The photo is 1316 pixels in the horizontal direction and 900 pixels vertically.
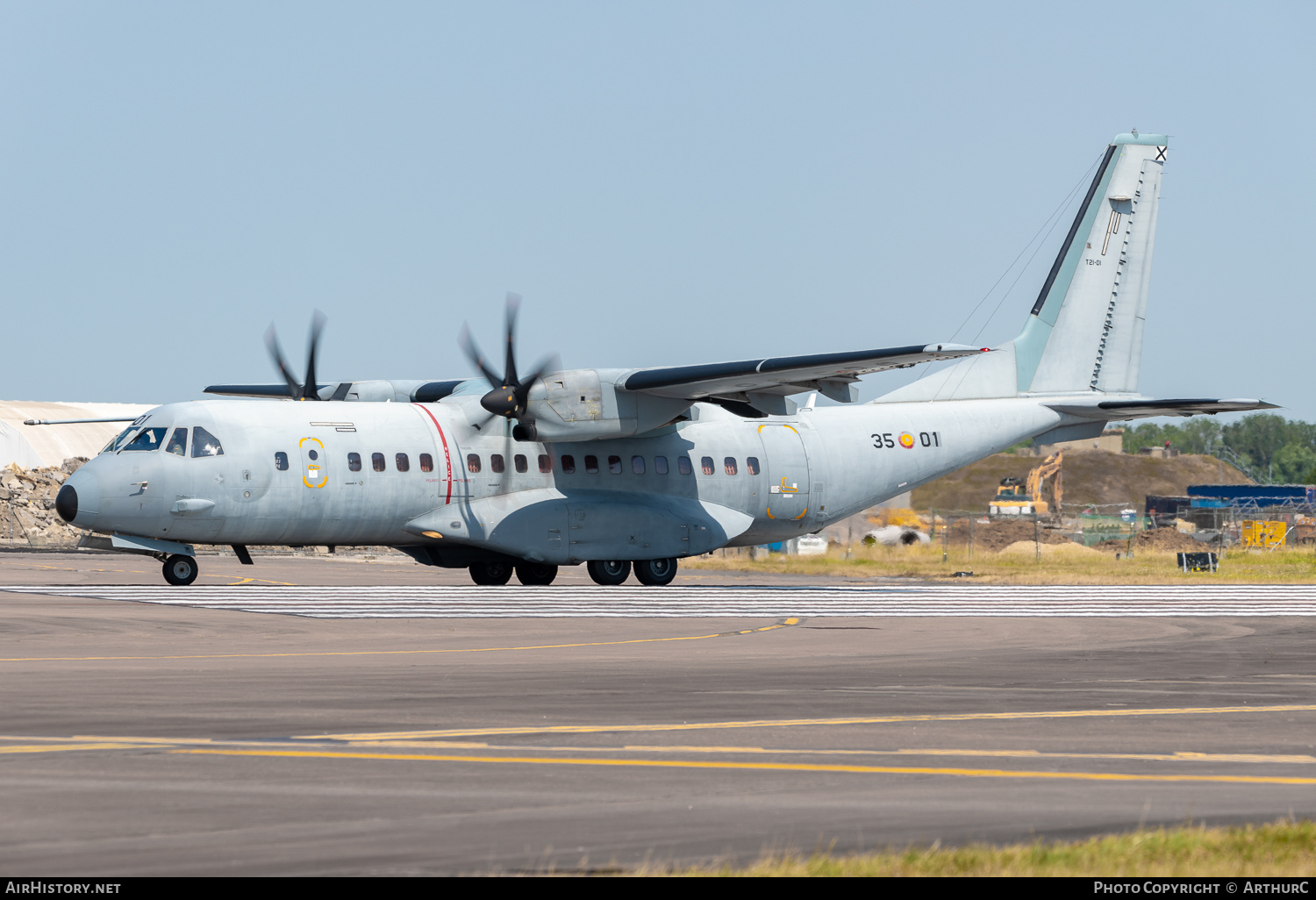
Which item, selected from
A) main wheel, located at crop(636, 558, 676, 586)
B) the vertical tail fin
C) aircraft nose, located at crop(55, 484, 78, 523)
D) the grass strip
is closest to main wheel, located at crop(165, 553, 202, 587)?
aircraft nose, located at crop(55, 484, 78, 523)

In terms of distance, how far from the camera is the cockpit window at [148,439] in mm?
26812

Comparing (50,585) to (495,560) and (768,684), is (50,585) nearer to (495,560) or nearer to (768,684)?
(495,560)

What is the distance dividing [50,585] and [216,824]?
22.9 meters

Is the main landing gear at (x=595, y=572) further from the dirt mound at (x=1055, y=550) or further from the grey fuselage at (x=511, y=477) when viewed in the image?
the dirt mound at (x=1055, y=550)

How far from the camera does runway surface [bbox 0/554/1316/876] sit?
21.7ft

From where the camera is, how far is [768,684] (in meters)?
13.2

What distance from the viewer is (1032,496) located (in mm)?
103438

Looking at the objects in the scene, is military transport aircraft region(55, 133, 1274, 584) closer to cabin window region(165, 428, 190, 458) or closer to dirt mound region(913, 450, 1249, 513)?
cabin window region(165, 428, 190, 458)

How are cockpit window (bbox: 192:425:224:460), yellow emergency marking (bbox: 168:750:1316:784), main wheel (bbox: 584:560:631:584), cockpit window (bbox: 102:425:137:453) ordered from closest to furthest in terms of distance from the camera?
yellow emergency marking (bbox: 168:750:1316:784) < cockpit window (bbox: 192:425:224:460) < cockpit window (bbox: 102:425:137:453) < main wheel (bbox: 584:560:631:584)

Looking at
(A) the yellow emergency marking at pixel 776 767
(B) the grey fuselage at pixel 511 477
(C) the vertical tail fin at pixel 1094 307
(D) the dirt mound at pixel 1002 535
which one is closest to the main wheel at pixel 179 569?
(B) the grey fuselage at pixel 511 477

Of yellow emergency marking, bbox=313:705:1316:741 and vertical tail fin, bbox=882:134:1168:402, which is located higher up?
vertical tail fin, bbox=882:134:1168:402

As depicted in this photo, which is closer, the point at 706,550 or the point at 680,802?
the point at 680,802

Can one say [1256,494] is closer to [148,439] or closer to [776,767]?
[148,439]
